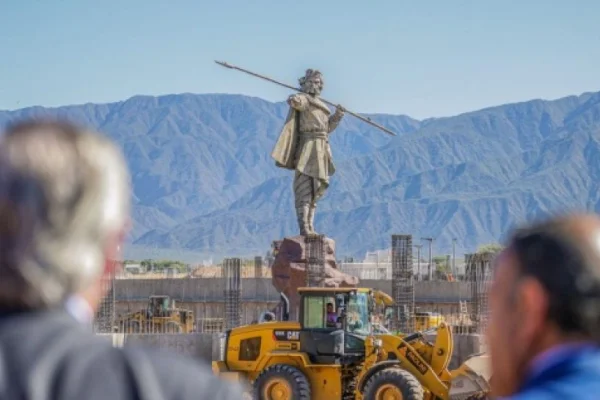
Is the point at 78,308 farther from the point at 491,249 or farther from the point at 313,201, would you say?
the point at 491,249

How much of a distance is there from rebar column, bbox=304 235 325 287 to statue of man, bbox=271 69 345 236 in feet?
3.02

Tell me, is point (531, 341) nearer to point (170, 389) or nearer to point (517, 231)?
point (517, 231)

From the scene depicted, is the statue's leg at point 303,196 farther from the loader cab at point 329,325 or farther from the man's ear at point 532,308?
the man's ear at point 532,308

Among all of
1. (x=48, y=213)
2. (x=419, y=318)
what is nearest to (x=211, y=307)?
(x=419, y=318)

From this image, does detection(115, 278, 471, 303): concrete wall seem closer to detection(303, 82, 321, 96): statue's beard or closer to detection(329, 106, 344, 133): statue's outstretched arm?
detection(329, 106, 344, 133): statue's outstretched arm

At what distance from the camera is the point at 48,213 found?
271 cm

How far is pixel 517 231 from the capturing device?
315 cm

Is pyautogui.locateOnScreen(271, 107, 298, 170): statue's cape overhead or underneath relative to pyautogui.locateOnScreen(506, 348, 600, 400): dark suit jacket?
overhead

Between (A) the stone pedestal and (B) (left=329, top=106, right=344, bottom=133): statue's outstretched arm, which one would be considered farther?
(B) (left=329, top=106, right=344, bottom=133): statue's outstretched arm

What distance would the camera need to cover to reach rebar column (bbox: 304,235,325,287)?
2802 cm

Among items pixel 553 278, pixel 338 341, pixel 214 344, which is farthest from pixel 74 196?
pixel 214 344

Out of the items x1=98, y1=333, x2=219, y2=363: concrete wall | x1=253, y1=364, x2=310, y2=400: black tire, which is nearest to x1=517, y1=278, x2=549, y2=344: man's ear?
x1=253, y1=364, x2=310, y2=400: black tire

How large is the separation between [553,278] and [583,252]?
0.09m

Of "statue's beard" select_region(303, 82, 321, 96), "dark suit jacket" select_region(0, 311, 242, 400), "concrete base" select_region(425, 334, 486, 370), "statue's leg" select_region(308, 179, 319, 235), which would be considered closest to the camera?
"dark suit jacket" select_region(0, 311, 242, 400)
